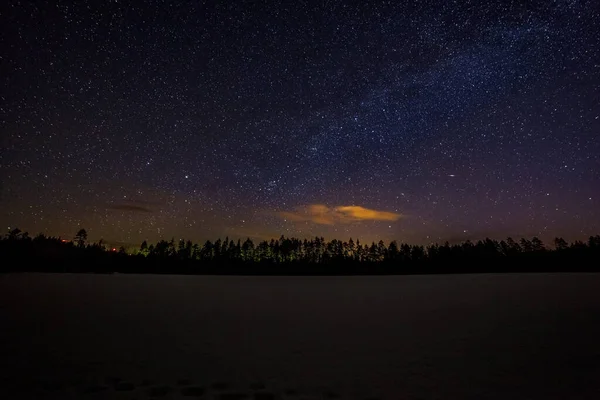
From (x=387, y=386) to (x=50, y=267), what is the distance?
8419cm

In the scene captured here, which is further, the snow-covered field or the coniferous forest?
the coniferous forest

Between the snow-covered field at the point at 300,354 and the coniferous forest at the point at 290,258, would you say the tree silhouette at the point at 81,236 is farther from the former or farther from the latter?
the snow-covered field at the point at 300,354

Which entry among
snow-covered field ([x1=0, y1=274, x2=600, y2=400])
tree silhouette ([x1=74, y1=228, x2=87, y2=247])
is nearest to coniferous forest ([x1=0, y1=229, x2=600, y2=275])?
tree silhouette ([x1=74, y1=228, x2=87, y2=247])

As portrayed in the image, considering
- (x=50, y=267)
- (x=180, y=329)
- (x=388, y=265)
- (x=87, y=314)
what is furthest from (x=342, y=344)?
(x=388, y=265)

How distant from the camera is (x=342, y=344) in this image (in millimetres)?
8992

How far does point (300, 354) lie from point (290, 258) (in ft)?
393

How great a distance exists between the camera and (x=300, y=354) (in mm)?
7980

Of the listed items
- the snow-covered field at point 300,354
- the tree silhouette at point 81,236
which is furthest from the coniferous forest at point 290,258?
the snow-covered field at point 300,354

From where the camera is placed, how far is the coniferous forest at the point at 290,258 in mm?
71625

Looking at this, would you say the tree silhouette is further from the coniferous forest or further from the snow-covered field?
the snow-covered field

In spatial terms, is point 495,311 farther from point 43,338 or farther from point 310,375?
point 43,338

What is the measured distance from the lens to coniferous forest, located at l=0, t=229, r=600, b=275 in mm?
71625

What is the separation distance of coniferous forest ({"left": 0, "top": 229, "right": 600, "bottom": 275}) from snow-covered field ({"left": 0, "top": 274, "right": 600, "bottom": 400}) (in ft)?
212

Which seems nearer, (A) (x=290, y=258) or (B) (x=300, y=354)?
(B) (x=300, y=354)
